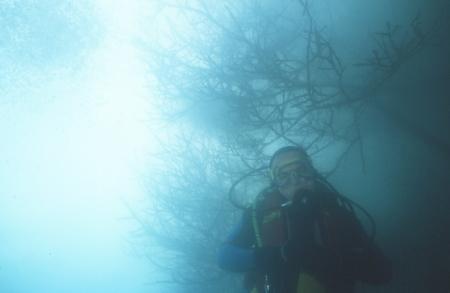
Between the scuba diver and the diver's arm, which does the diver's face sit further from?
the diver's arm

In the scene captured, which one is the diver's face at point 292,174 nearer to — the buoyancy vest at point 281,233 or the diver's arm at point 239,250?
the buoyancy vest at point 281,233

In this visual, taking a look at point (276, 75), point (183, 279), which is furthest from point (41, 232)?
point (276, 75)

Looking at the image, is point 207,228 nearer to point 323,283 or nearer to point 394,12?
point 394,12

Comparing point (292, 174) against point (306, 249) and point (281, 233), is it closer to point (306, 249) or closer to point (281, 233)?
point (281, 233)

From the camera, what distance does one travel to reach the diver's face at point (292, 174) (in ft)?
8.85

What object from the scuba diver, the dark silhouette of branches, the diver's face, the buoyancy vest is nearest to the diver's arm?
the scuba diver

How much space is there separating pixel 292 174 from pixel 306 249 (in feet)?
2.34

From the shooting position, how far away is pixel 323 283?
7.25 ft

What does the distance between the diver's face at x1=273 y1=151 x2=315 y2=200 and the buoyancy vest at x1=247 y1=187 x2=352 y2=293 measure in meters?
0.08

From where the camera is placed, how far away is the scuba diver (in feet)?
7.11

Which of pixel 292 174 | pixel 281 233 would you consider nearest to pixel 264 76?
pixel 292 174

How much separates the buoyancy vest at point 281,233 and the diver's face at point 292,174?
0.08 m

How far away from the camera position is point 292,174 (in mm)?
2723

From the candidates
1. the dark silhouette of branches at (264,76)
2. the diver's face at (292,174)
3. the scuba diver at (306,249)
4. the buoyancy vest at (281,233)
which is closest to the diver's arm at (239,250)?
the scuba diver at (306,249)
